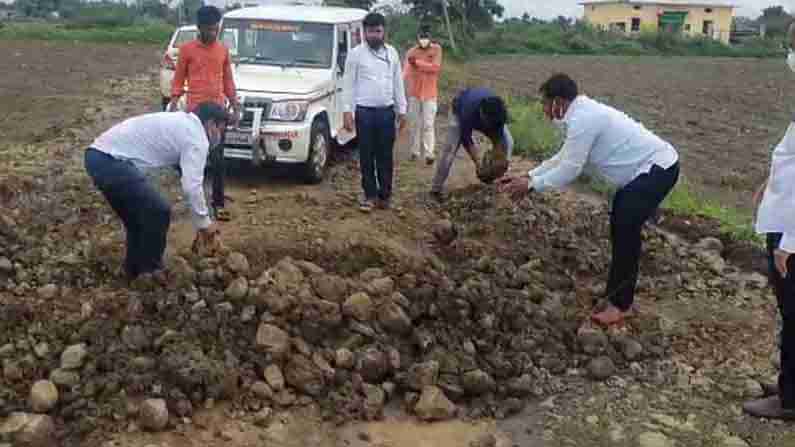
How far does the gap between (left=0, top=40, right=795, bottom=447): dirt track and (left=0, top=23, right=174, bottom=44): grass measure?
94.6 feet

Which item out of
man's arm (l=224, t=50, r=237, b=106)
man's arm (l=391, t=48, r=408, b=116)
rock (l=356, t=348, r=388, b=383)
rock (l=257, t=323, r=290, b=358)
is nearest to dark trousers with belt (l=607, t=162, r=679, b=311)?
Answer: rock (l=356, t=348, r=388, b=383)

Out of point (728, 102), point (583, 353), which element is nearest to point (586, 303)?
point (583, 353)

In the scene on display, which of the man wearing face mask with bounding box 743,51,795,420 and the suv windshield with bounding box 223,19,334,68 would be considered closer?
the man wearing face mask with bounding box 743,51,795,420

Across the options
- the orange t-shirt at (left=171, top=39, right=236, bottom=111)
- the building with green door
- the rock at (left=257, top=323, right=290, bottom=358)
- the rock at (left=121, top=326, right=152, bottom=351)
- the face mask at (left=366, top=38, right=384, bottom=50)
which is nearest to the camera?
the rock at (left=121, top=326, right=152, bottom=351)

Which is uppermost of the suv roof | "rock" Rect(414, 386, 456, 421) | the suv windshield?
the suv roof

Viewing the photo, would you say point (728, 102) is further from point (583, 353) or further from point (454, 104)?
point (583, 353)

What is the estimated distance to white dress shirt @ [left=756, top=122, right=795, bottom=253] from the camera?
13.7 ft

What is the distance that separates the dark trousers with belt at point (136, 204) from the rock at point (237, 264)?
41 cm

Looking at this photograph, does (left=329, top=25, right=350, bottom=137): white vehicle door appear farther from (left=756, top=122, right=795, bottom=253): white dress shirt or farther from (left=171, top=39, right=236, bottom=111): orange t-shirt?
(left=756, top=122, right=795, bottom=253): white dress shirt

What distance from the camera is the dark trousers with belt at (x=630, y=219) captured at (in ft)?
17.4

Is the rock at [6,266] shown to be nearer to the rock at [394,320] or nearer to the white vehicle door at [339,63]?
the rock at [394,320]

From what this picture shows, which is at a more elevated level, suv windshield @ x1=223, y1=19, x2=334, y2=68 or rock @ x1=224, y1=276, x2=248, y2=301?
suv windshield @ x1=223, y1=19, x2=334, y2=68

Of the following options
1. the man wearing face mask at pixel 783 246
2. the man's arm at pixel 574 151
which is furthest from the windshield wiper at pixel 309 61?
the man wearing face mask at pixel 783 246

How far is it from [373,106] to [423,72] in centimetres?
278
